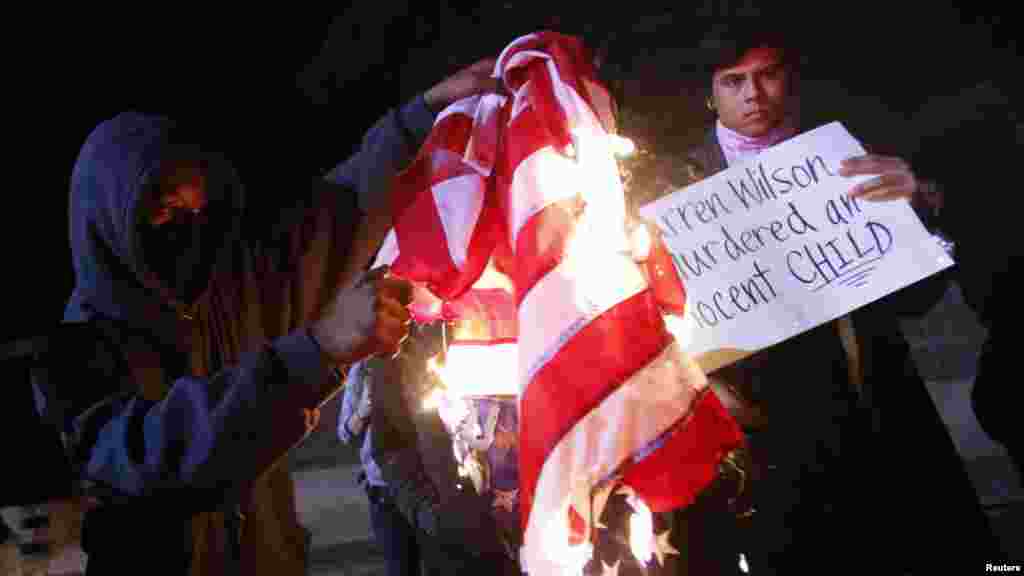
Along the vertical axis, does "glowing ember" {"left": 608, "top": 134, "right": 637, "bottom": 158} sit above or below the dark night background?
below

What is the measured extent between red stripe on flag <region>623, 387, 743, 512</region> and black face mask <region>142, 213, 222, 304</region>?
1004 millimetres

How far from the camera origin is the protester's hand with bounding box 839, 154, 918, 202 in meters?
1.97

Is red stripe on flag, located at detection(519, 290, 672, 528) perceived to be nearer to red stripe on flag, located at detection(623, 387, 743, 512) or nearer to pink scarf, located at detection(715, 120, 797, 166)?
red stripe on flag, located at detection(623, 387, 743, 512)

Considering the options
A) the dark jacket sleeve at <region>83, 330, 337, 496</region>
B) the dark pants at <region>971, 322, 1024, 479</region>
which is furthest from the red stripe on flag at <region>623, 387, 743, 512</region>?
the dark pants at <region>971, 322, 1024, 479</region>

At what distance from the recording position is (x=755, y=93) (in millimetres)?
2172

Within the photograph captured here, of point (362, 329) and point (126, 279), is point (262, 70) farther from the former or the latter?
point (362, 329)

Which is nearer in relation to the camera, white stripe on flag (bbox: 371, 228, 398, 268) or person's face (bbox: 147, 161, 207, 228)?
person's face (bbox: 147, 161, 207, 228)

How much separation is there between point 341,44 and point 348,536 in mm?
2380

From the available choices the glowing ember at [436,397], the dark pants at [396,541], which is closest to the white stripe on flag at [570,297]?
the glowing ember at [436,397]

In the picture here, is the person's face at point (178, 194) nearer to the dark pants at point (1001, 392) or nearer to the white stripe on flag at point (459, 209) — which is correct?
the white stripe on flag at point (459, 209)

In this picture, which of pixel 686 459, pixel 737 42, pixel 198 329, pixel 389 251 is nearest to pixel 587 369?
pixel 686 459

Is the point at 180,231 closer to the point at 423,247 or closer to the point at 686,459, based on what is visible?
the point at 423,247

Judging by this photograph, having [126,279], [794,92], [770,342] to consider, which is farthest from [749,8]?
[126,279]

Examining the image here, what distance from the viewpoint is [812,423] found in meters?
2.14
